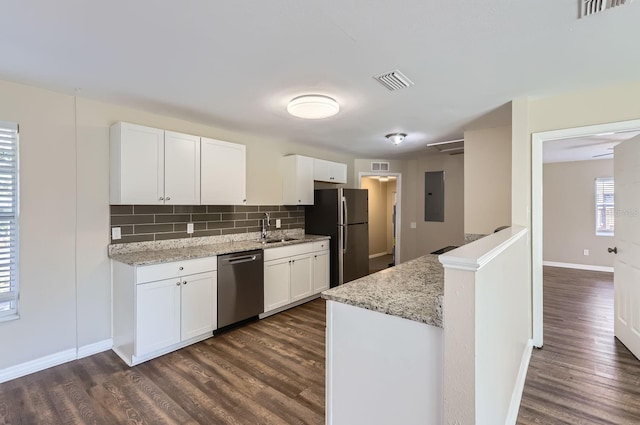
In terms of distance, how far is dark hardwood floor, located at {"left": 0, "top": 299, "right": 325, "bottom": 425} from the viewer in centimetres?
197

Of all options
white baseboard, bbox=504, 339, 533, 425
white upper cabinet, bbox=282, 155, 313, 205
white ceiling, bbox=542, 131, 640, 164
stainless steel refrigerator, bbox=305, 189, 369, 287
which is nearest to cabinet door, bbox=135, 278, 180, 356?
white upper cabinet, bbox=282, 155, 313, 205

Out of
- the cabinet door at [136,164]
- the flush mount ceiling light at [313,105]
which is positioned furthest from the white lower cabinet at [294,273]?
the flush mount ceiling light at [313,105]

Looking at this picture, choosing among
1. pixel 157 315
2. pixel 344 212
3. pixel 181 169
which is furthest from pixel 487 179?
pixel 157 315

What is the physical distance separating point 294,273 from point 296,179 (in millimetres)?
1364

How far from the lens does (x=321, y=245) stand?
4.49 meters

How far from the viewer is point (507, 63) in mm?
2076

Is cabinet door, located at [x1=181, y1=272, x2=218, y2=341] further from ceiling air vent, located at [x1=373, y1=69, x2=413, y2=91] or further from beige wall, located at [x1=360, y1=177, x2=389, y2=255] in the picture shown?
beige wall, located at [x1=360, y1=177, x2=389, y2=255]

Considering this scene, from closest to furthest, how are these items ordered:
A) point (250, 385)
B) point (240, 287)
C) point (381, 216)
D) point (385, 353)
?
point (385, 353)
point (250, 385)
point (240, 287)
point (381, 216)

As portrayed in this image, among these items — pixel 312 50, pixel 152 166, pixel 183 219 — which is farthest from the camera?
pixel 183 219

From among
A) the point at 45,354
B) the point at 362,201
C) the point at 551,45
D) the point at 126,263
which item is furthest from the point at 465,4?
the point at 45,354

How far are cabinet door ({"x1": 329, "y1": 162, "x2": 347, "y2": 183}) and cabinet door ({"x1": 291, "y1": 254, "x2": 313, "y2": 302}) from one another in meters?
1.51

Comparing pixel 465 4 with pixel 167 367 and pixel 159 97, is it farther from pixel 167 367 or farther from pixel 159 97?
pixel 167 367

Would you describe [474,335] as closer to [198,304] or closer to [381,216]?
[198,304]

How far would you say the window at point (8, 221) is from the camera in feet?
7.88
